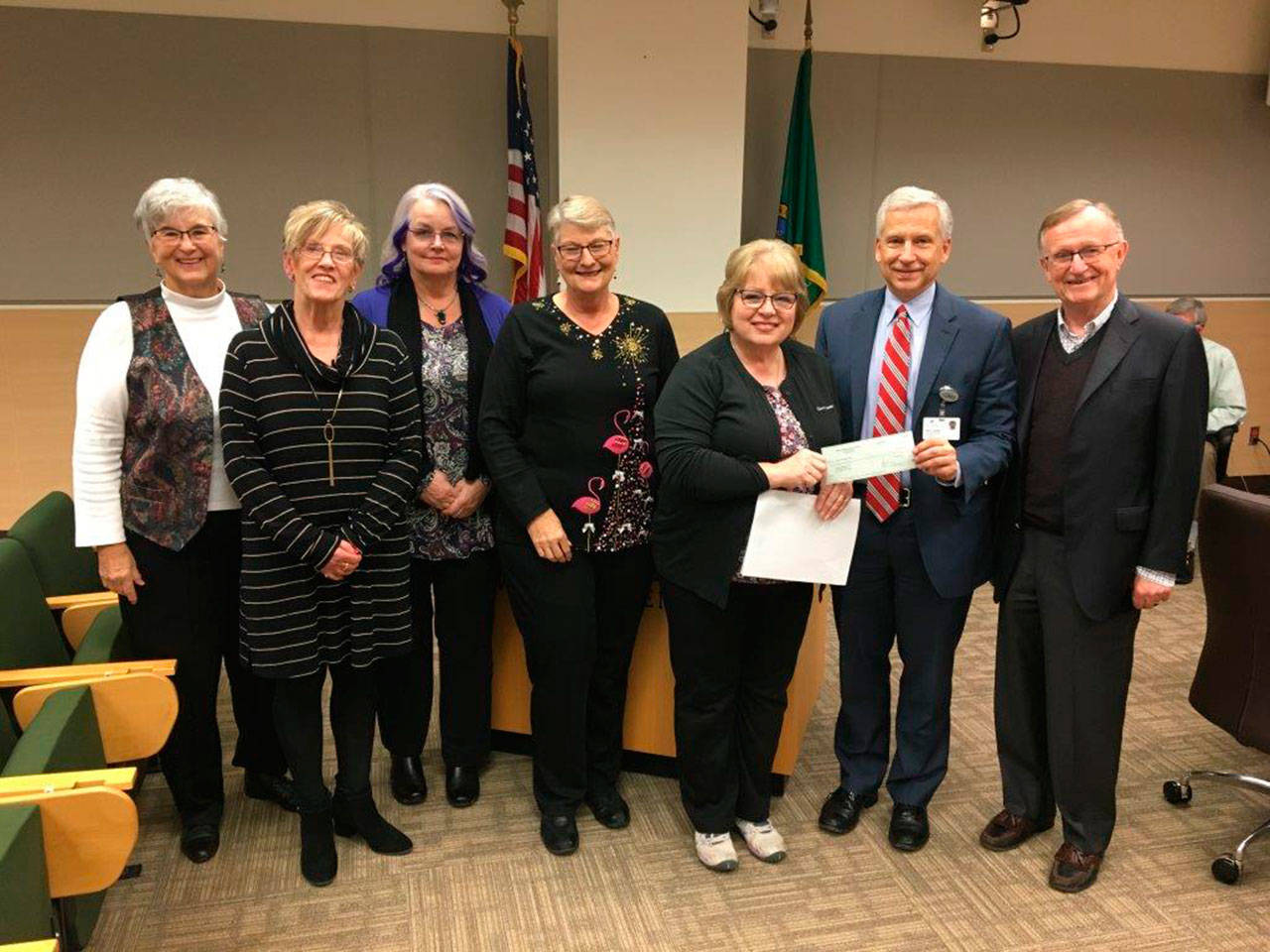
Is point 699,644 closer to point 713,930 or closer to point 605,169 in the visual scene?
point 713,930

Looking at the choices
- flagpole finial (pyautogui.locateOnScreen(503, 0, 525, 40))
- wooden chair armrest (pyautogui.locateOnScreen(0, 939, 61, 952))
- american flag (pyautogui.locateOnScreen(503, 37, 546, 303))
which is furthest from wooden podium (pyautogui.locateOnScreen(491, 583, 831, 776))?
flagpole finial (pyautogui.locateOnScreen(503, 0, 525, 40))


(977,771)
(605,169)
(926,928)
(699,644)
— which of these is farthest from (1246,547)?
(605,169)

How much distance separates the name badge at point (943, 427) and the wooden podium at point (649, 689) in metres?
0.72

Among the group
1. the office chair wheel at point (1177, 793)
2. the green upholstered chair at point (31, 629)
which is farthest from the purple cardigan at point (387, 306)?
the office chair wheel at point (1177, 793)

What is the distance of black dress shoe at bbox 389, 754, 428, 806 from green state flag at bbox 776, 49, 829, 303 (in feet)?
10.9

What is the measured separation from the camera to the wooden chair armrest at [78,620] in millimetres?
2446

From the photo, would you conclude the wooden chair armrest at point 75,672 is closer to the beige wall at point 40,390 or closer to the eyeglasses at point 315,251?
the eyeglasses at point 315,251

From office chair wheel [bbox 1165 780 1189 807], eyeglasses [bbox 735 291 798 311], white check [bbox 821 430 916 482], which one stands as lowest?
office chair wheel [bbox 1165 780 1189 807]

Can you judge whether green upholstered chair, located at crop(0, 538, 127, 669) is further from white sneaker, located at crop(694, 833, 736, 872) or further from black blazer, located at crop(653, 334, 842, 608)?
white sneaker, located at crop(694, 833, 736, 872)

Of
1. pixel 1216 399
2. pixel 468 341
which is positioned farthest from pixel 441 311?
pixel 1216 399

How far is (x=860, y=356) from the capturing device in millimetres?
2332

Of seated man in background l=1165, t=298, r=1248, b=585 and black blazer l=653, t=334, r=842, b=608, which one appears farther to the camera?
seated man in background l=1165, t=298, r=1248, b=585

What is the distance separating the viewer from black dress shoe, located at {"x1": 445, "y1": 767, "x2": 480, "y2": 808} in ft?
8.89

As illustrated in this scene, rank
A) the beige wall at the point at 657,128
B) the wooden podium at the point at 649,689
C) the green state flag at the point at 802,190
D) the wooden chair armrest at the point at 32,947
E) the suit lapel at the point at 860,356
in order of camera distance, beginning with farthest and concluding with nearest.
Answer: the green state flag at the point at 802,190
the beige wall at the point at 657,128
the wooden podium at the point at 649,689
the suit lapel at the point at 860,356
the wooden chair armrest at the point at 32,947
